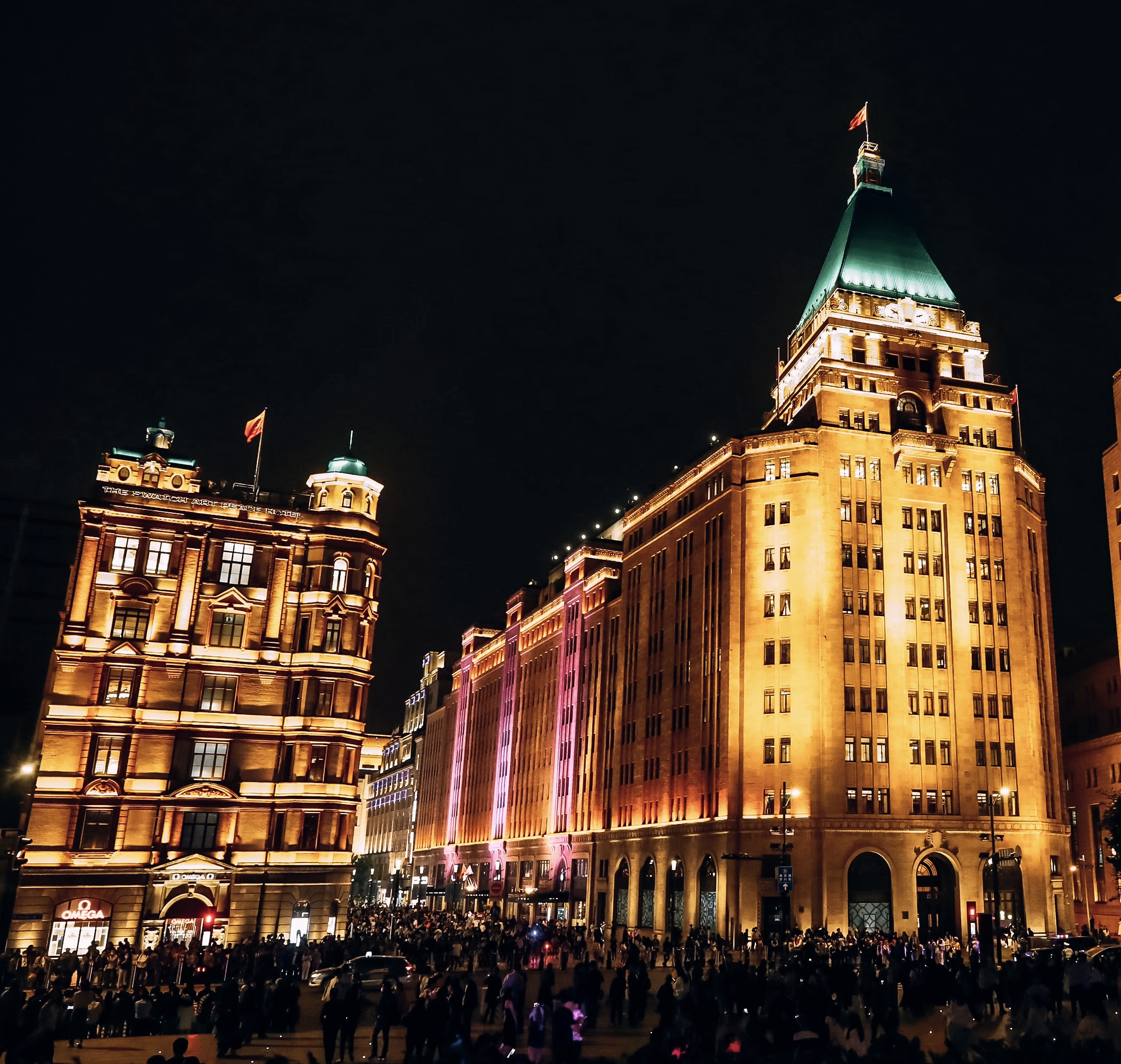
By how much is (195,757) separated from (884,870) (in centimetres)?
4754

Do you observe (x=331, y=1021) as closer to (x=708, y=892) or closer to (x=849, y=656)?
(x=708, y=892)

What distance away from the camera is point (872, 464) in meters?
82.8

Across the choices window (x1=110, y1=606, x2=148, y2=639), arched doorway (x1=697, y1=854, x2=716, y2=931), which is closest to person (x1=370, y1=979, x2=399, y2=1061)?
window (x1=110, y1=606, x2=148, y2=639)

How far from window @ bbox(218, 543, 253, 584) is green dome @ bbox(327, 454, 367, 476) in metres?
7.95

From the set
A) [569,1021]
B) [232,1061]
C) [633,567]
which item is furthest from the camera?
[633,567]

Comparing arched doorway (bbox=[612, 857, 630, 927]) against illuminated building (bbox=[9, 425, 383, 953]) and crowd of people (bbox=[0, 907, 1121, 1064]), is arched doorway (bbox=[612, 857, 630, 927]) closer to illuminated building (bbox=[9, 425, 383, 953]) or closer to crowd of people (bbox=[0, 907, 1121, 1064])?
illuminated building (bbox=[9, 425, 383, 953])

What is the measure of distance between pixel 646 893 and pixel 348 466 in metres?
44.0

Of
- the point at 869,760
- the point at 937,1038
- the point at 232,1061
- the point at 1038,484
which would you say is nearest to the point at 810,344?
the point at 1038,484

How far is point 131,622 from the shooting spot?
60812mm

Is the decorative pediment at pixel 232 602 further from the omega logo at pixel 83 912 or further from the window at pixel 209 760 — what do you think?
the omega logo at pixel 83 912

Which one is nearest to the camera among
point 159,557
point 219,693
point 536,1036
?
point 536,1036

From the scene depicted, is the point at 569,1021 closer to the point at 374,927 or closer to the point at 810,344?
the point at 374,927

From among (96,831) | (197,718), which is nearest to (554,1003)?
(197,718)

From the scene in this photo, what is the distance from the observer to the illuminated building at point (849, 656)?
2881 inches
